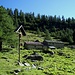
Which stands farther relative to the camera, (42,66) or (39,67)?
(42,66)

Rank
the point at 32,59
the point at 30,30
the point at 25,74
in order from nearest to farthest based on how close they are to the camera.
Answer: the point at 25,74
the point at 32,59
the point at 30,30

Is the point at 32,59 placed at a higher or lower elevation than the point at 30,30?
lower

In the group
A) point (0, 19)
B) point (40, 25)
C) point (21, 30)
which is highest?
point (40, 25)

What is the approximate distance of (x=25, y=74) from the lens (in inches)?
867

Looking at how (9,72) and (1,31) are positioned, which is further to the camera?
(1,31)

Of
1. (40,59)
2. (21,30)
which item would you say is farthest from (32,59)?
(21,30)

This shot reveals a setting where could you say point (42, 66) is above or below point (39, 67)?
below

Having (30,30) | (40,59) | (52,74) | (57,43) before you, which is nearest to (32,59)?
(40,59)

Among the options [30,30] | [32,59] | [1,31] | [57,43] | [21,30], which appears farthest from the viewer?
[30,30]

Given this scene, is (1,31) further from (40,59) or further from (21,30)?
(21,30)

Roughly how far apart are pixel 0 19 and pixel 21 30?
89.1ft

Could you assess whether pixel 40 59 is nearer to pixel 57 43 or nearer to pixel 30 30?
pixel 57 43

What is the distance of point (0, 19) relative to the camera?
172ft

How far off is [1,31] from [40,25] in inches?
5935
